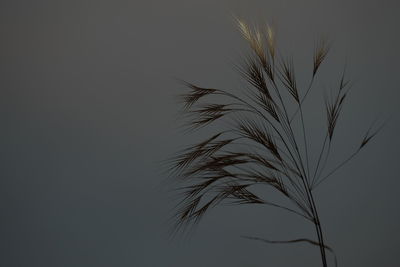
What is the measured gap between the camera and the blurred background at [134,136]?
1779 mm

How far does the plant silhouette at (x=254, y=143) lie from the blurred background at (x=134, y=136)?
0.18ft

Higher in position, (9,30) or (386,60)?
(386,60)

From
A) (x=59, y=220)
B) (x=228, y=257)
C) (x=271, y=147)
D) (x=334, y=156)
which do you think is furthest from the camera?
(x=334, y=156)

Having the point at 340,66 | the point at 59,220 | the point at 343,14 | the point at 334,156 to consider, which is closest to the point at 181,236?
the point at 59,220

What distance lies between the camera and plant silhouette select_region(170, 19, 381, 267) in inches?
72.3

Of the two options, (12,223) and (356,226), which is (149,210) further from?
(356,226)

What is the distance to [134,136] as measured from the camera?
187 cm

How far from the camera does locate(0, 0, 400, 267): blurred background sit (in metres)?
1.78

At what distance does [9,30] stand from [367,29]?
1774 mm

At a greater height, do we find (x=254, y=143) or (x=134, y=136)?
(x=254, y=143)

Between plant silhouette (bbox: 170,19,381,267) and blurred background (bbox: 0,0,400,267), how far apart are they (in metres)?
0.05

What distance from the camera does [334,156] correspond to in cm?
205

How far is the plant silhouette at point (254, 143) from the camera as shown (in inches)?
72.3

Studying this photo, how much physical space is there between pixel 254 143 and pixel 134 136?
57 cm
